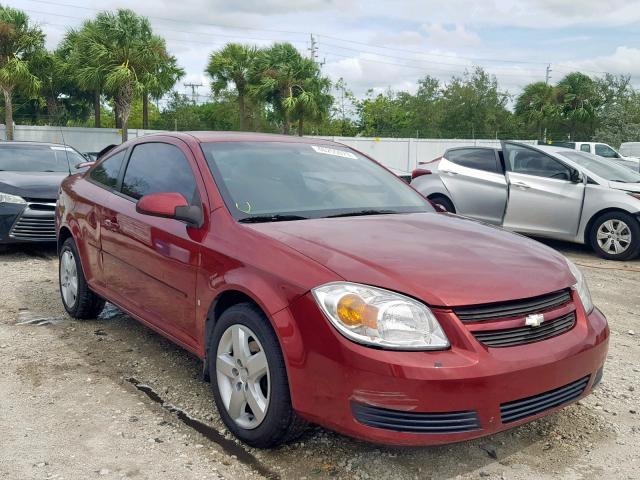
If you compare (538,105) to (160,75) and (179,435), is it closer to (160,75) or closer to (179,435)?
(160,75)

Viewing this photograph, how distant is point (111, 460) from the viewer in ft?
9.87

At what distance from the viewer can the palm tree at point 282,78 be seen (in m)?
31.1

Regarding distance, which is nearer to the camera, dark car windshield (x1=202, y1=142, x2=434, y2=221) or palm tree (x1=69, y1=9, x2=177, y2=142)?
dark car windshield (x1=202, y1=142, x2=434, y2=221)

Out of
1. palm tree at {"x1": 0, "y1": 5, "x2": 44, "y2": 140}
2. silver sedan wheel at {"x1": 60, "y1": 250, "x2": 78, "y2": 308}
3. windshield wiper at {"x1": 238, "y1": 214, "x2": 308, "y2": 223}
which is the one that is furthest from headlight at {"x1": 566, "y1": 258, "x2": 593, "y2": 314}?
→ palm tree at {"x1": 0, "y1": 5, "x2": 44, "y2": 140}

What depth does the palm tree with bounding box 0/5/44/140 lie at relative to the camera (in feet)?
88.5

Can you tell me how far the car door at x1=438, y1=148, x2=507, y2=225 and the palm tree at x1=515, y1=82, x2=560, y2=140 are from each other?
30476 mm

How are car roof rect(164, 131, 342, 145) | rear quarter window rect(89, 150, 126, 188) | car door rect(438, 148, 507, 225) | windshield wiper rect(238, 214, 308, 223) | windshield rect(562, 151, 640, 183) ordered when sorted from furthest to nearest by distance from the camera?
car door rect(438, 148, 507, 225), windshield rect(562, 151, 640, 183), rear quarter window rect(89, 150, 126, 188), car roof rect(164, 131, 342, 145), windshield wiper rect(238, 214, 308, 223)

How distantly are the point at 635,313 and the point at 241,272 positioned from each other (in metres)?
4.19

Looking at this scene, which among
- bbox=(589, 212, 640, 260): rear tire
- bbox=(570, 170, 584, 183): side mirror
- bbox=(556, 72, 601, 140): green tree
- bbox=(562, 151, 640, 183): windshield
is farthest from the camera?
bbox=(556, 72, 601, 140): green tree

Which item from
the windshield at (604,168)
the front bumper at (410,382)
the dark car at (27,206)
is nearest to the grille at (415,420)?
the front bumper at (410,382)

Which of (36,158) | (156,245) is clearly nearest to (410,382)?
(156,245)

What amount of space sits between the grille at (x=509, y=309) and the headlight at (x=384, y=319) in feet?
0.46

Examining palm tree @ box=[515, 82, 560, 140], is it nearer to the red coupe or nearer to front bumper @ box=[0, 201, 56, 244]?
front bumper @ box=[0, 201, 56, 244]

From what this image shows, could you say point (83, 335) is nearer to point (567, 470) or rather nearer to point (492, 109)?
point (567, 470)
